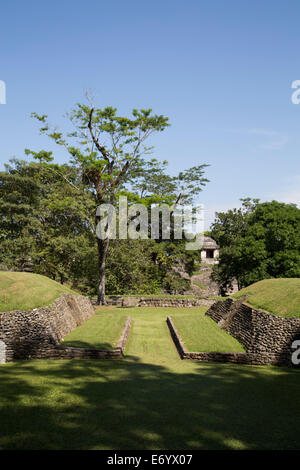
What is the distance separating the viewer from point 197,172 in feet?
138

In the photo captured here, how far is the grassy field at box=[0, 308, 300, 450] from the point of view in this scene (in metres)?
6.25

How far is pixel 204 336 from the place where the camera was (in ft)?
51.5

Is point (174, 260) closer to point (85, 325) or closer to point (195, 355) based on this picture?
point (85, 325)

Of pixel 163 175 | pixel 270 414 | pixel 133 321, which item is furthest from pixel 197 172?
pixel 270 414

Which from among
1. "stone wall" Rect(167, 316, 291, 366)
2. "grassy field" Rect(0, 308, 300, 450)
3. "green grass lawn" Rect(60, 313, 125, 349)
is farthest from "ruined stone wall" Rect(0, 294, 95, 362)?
"stone wall" Rect(167, 316, 291, 366)

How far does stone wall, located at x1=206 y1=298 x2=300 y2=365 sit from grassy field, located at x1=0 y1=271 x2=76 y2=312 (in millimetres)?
8085

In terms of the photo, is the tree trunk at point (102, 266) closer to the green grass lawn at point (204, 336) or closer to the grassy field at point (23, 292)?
the green grass lawn at point (204, 336)

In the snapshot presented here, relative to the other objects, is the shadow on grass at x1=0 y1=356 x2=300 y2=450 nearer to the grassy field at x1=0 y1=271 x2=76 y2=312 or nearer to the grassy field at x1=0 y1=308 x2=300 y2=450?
the grassy field at x1=0 y1=308 x2=300 y2=450

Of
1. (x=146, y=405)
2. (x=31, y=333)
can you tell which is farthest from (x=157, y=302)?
(x=146, y=405)

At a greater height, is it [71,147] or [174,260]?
[71,147]

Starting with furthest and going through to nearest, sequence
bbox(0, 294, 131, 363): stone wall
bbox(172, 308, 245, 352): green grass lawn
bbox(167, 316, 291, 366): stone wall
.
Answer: bbox(172, 308, 245, 352): green grass lawn < bbox(167, 316, 291, 366): stone wall < bbox(0, 294, 131, 363): stone wall

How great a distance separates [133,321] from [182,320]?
3002mm

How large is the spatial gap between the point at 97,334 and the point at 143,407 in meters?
8.14

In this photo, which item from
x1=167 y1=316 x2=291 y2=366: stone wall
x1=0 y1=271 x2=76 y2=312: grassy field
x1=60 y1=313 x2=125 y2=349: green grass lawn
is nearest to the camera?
x1=167 y1=316 x2=291 y2=366: stone wall
